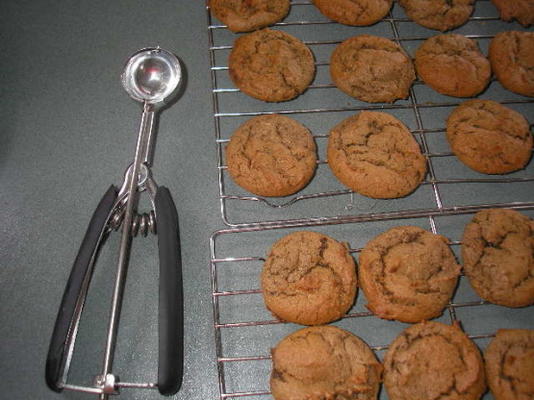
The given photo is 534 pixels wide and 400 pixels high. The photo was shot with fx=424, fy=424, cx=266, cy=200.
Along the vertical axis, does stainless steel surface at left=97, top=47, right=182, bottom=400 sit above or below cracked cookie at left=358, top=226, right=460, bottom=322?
above

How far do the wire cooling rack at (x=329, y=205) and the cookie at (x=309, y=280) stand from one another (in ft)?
0.23

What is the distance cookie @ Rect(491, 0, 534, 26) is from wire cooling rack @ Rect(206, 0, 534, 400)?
50 mm

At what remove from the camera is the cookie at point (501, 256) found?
4.67ft

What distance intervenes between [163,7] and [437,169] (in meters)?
1.49

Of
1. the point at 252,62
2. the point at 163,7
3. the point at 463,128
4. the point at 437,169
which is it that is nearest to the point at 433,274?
the point at 437,169

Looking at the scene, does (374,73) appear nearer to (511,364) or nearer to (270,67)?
(270,67)

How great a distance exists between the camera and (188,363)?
4.68 feet

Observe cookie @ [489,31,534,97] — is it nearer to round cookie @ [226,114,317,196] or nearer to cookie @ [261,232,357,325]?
round cookie @ [226,114,317,196]

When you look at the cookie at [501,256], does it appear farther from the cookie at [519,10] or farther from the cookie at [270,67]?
the cookie at [519,10]

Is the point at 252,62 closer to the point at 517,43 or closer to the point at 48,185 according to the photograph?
the point at 48,185

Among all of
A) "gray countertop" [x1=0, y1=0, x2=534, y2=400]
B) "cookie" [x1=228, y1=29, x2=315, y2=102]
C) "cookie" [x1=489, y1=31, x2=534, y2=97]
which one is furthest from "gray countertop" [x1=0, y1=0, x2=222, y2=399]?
"cookie" [x1=489, y1=31, x2=534, y2=97]

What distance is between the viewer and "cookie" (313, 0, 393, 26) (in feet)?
6.18

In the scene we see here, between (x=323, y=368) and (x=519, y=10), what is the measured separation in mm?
1856


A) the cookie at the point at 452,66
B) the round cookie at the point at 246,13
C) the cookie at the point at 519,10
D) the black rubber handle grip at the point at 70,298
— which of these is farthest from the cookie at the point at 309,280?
the cookie at the point at 519,10
